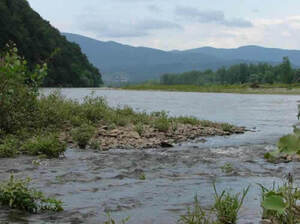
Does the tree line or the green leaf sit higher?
the tree line

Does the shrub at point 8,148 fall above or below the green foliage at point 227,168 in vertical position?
above

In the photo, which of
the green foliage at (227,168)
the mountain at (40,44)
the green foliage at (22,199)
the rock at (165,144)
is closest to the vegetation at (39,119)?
the rock at (165,144)

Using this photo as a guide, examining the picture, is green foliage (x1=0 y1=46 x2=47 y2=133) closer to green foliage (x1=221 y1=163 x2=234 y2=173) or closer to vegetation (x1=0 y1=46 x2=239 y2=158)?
vegetation (x1=0 y1=46 x2=239 y2=158)

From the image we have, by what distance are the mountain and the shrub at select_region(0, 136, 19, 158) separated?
70.9 m

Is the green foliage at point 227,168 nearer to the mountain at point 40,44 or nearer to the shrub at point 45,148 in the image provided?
the shrub at point 45,148

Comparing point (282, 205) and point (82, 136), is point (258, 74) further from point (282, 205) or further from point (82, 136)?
point (282, 205)

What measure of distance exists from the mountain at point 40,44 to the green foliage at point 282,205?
264 feet

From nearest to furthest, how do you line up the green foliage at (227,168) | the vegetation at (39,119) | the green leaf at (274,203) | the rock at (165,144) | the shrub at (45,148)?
the green leaf at (274,203)
the green foliage at (227,168)
the shrub at (45,148)
the vegetation at (39,119)
the rock at (165,144)

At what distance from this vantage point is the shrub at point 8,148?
1353 centimetres

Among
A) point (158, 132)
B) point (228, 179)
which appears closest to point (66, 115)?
point (158, 132)

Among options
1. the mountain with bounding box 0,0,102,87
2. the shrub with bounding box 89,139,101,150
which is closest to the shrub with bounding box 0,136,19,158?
the shrub with bounding box 89,139,101,150

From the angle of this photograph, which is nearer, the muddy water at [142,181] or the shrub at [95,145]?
the muddy water at [142,181]

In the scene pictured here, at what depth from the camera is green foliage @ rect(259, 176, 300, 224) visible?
4.49 metres

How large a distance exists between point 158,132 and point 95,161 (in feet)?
22.8
